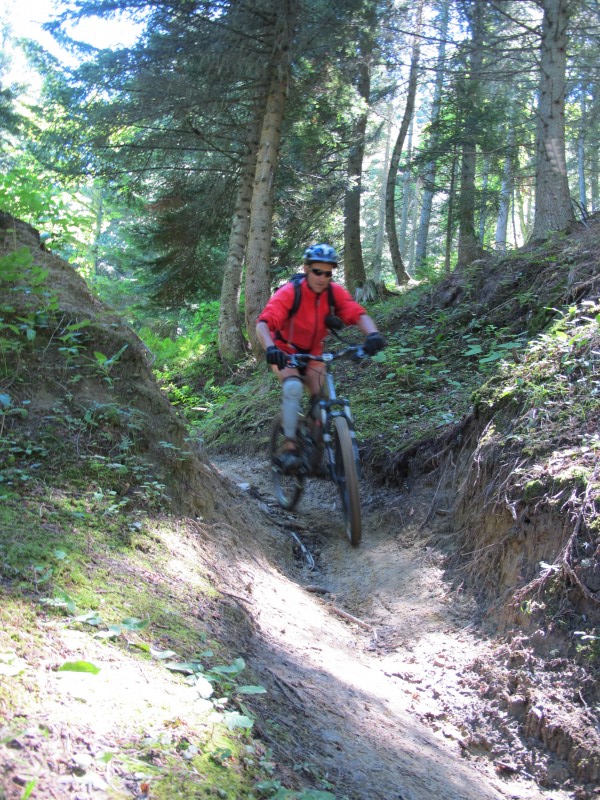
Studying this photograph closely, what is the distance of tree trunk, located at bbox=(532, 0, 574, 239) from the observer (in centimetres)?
1075

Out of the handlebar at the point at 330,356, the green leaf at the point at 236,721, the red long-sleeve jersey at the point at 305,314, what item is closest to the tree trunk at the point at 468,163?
the red long-sleeve jersey at the point at 305,314

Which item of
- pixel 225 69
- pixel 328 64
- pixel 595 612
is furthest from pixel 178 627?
pixel 328 64

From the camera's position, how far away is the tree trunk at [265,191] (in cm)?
1259

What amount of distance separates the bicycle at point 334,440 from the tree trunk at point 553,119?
7.00 meters

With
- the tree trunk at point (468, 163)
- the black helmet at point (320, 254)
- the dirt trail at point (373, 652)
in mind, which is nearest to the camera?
the dirt trail at point (373, 652)

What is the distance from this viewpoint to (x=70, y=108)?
1213cm

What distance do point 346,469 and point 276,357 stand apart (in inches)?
48.5

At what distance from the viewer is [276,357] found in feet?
17.9

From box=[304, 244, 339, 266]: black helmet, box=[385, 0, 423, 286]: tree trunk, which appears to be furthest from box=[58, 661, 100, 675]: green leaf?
box=[385, 0, 423, 286]: tree trunk

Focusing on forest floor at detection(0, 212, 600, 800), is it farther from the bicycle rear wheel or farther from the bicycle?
the bicycle

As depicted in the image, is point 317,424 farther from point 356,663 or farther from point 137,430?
point 356,663

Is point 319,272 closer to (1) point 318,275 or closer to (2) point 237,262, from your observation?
(1) point 318,275

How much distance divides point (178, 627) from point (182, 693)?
664 millimetres

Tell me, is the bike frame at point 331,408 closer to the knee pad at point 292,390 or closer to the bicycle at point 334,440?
the bicycle at point 334,440
